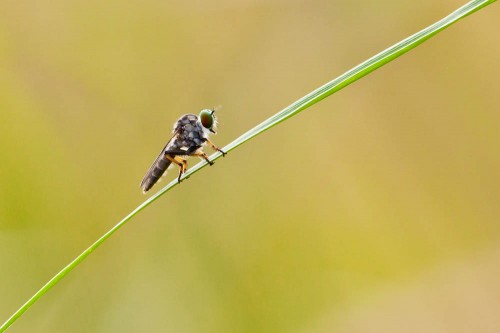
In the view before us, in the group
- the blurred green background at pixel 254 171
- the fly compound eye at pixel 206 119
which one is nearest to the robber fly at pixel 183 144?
the fly compound eye at pixel 206 119

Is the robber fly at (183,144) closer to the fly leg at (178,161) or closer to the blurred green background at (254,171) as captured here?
the fly leg at (178,161)

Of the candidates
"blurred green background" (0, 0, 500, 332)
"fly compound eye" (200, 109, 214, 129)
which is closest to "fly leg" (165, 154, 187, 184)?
"fly compound eye" (200, 109, 214, 129)

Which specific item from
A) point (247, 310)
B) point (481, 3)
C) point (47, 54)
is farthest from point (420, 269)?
point (481, 3)

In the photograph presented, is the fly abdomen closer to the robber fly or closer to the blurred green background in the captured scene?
the robber fly

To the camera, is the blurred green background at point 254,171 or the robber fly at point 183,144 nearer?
the robber fly at point 183,144

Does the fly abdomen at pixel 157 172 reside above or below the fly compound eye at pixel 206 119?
below

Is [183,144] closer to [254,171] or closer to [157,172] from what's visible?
[157,172]
